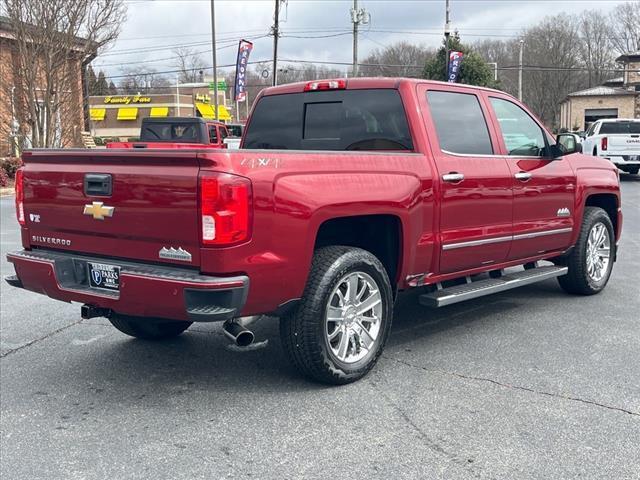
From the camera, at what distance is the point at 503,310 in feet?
20.5

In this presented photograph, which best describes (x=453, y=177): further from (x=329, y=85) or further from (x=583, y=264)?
(x=583, y=264)

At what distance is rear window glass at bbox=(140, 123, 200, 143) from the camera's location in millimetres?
15484

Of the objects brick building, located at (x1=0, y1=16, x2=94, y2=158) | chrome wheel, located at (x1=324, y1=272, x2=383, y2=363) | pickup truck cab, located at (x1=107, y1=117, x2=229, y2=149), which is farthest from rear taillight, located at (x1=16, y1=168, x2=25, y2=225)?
brick building, located at (x1=0, y1=16, x2=94, y2=158)

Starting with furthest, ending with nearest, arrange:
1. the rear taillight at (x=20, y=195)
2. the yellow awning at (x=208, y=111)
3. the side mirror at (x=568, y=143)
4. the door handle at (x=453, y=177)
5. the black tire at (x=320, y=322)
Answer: the yellow awning at (x=208, y=111) < the side mirror at (x=568, y=143) < the door handle at (x=453, y=177) < the rear taillight at (x=20, y=195) < the black tire at (x=320, y=322)

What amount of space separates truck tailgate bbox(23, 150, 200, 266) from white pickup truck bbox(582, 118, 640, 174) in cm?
2076

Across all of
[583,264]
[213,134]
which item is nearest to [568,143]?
[583,264]

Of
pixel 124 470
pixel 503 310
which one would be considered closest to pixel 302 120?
pixel 503 310

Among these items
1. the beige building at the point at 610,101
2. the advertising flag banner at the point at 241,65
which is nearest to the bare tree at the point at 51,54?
the advertising flag banner at the point at 241,65

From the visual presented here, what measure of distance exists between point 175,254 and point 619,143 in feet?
70.2

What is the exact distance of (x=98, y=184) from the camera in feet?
13.1

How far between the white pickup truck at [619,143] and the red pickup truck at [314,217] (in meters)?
17.5

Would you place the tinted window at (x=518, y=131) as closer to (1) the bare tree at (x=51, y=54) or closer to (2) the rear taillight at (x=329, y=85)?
(2) the rear taillight at (x=329, y=85)

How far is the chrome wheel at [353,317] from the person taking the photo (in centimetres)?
428

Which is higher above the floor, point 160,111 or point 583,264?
point 160,111
